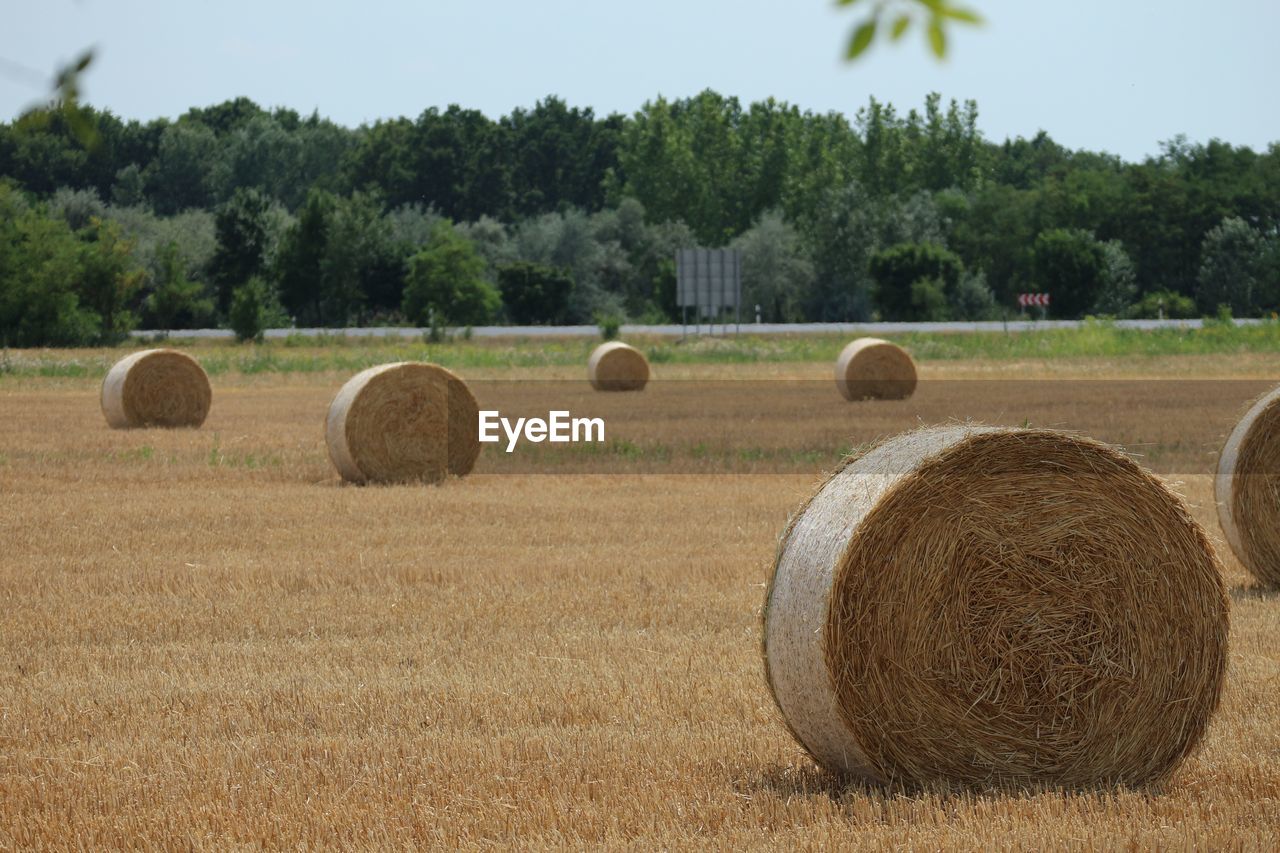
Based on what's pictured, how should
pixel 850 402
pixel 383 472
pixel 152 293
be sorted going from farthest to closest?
1. pixel 152 293
2. pixel 850 402
3. pixel 383 472

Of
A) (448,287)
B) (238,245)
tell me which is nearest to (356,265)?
(448,287)

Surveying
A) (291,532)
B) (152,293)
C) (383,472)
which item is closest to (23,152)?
(291,532)

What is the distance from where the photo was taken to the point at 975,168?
108m

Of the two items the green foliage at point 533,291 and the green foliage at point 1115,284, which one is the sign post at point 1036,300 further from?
the green foliage at point 533,291

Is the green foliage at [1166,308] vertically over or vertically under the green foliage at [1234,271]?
under

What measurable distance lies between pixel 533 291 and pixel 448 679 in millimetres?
72945

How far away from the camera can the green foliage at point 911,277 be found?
260ft

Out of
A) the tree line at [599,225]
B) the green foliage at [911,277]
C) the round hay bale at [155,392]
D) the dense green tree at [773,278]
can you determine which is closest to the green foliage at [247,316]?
Answer: the tree line at [599,225]

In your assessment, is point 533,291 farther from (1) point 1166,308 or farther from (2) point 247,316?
(1) point 1166,308

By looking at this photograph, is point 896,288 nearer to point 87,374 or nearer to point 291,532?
point 87,374

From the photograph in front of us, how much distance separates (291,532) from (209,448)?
887cm

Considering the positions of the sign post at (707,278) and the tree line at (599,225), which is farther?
the tree line at (599,225)

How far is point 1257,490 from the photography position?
1111cm

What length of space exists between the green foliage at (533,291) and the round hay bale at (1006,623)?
75006 millimetres
